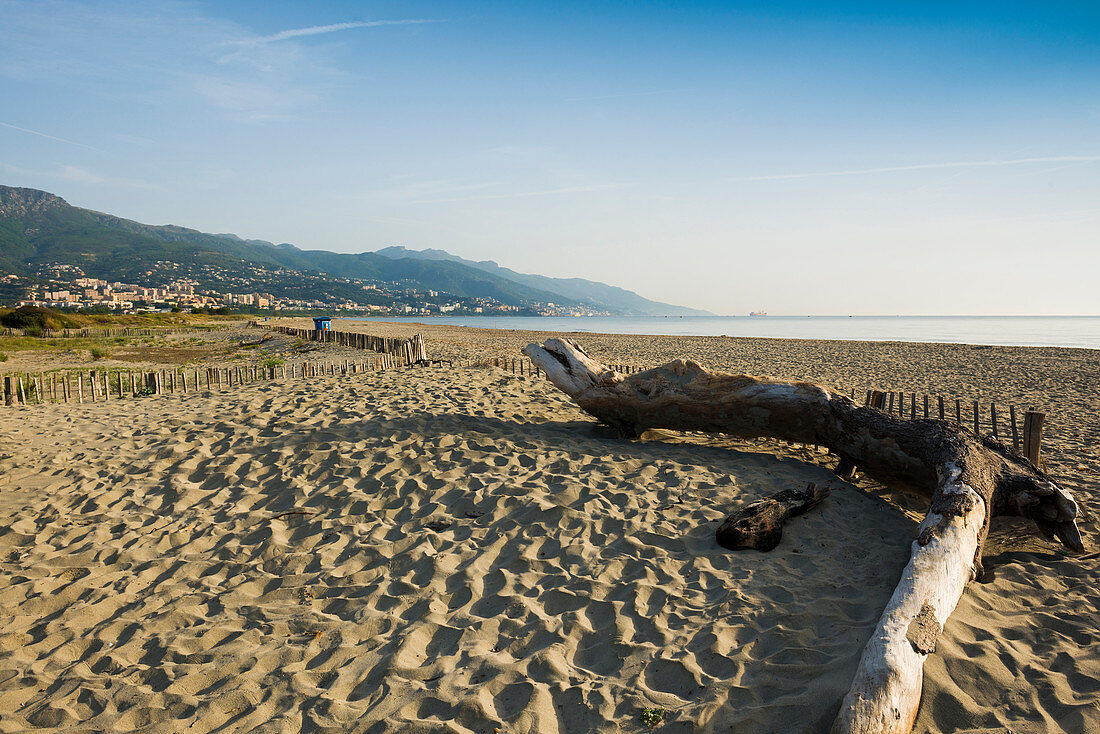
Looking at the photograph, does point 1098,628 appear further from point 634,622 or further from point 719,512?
point 634,622

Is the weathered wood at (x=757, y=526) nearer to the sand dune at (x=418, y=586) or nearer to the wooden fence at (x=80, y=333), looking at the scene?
the sand dune at (x=418, y=586)

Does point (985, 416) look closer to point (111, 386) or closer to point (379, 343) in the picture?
point (111, 386)

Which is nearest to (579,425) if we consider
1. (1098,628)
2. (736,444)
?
(736,444)

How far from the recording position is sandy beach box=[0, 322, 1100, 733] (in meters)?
2.96

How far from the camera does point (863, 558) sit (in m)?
4.48

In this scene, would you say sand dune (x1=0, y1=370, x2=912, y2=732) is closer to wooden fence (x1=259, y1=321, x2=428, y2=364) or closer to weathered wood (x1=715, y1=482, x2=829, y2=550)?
weathered wood (x1=715, y1=482, x2=829, y2=550)

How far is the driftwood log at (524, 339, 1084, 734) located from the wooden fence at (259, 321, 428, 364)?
7.71 metres

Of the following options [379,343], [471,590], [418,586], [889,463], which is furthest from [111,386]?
[889,463]

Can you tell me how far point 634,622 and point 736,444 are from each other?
4.57 meters

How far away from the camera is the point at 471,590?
13.5 feet

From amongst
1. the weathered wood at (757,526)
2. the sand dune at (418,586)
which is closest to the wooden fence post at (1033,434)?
the sand dune at (418,586)

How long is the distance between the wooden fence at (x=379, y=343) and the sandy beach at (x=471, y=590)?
7499 mm

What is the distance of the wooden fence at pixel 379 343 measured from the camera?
1536 centimetres

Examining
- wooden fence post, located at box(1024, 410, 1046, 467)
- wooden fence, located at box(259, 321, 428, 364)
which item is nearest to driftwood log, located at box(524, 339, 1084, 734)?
wooden fence post, located at box(1024, 410, 1046, 467)
